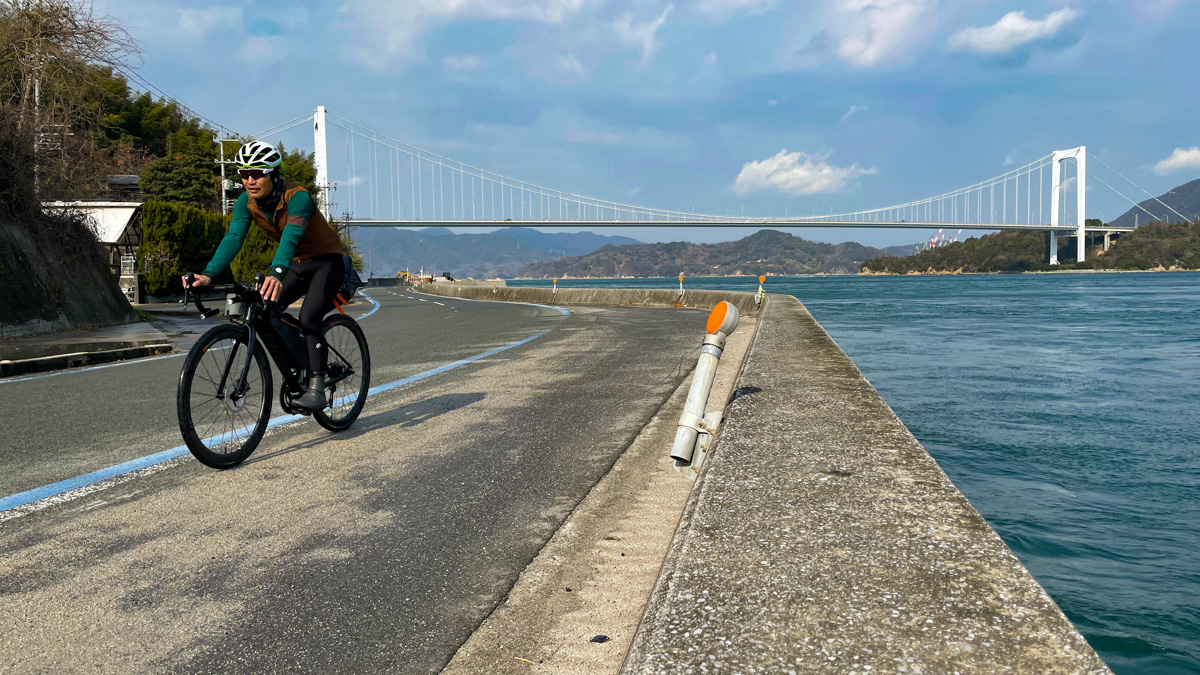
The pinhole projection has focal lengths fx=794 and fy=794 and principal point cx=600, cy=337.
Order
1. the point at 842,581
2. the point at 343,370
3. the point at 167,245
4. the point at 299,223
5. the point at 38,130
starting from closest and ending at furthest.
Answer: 1. the point at 842,581
2. the point at 299,223
3. the point at 343,370
4. the point at 38,130
5. the point at 167,245

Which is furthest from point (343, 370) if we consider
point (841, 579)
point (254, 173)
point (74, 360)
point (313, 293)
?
point (74, 360)

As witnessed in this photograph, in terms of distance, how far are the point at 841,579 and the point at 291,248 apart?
337cm

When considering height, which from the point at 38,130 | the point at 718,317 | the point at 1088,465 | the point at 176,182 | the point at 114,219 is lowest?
the point at 1088,465

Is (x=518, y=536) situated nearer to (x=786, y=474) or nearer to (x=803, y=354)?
(x=786, y=474)

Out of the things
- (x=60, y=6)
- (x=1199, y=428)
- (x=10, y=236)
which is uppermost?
(x=60, y=6)

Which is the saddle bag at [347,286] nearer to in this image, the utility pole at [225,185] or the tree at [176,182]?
the utility pole at [225,185]

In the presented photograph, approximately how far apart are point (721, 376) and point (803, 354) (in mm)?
1434

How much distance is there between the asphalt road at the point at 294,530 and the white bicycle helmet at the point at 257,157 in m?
1.57

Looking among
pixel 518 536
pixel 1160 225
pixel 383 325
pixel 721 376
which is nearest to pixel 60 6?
pixel 383 325

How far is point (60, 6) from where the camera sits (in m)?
14.5

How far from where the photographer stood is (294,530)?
3082 mm

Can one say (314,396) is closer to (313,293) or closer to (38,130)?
(313,293)

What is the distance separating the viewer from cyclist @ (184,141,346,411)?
4.21 m

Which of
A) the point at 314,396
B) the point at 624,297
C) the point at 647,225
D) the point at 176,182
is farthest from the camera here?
the point at 647,225
